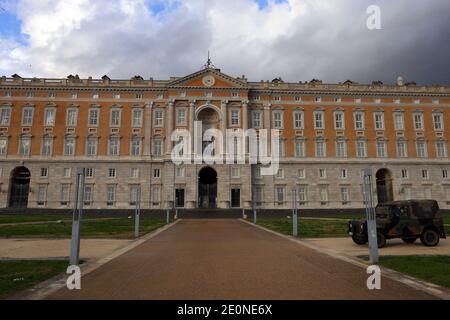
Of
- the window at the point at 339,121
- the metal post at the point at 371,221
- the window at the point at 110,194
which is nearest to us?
the metal post at the point at 371,221

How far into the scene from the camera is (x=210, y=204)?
55.9 meters

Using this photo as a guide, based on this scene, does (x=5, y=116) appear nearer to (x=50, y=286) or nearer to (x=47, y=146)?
(x=47, y=146)

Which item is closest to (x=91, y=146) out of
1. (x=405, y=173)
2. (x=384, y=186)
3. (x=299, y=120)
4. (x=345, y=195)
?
(x=299, y=120)

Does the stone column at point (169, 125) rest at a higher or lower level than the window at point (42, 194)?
higher

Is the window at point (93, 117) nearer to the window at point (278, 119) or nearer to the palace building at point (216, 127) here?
the palace building at point (216, 127)

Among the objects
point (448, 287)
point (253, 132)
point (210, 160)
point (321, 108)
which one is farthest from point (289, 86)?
point (448, 287)

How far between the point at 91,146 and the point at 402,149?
49.6m

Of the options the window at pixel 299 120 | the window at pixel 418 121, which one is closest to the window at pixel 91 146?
the window at pixel 299 120

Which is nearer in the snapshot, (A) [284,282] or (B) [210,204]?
(A) [284,282]

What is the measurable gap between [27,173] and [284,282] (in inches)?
2210

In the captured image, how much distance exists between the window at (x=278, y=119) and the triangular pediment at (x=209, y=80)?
6940mm

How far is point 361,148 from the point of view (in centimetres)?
5847

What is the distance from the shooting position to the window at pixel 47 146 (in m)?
55.0
